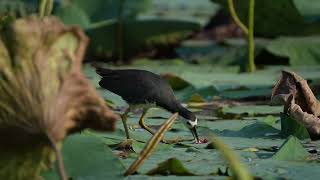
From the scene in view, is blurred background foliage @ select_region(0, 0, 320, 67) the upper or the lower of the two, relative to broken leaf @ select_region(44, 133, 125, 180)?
lower

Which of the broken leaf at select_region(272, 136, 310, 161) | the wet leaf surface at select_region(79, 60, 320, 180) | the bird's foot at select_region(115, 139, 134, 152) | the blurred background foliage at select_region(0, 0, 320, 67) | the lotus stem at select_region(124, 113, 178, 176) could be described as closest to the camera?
the lotus stem at select_region(124, 113, 178, 176)

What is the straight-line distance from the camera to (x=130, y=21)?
21.2ft

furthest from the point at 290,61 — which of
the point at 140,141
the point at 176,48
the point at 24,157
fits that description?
the point at 24,157

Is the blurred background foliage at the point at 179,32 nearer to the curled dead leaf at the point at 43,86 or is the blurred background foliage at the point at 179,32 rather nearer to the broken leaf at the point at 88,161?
the broken leaf at the point at 88,161

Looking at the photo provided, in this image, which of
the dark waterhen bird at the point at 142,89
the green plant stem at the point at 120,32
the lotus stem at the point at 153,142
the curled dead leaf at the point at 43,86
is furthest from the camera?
the green plant stem at the point at 120,32

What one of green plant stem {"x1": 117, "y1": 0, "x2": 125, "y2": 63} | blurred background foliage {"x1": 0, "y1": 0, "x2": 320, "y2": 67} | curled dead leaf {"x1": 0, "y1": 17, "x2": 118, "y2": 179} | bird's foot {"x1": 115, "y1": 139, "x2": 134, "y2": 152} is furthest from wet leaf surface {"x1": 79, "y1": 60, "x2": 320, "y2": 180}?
green plant stem {"x1": 117, "y1": 0, "x2": 125, "y2": 63}

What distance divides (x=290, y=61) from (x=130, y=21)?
124 centimetres

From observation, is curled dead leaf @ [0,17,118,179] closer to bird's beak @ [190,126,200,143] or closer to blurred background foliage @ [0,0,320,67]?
bird's beak @ [190,126,200,143]

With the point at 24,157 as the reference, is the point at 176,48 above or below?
below

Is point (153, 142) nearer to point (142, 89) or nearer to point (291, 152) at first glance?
point (291, 152)

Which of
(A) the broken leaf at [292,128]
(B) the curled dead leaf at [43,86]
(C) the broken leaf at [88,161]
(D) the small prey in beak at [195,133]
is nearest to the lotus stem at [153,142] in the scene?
(C) the broken leaf at [88,161]

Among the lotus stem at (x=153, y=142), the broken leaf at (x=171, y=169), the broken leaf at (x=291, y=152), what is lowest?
the broken leaf at (x=291, y=152)

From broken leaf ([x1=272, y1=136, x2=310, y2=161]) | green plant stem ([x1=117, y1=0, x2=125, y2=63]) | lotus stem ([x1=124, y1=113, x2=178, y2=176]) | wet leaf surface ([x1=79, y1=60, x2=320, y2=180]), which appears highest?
lotus stem ([x1=124, y1=113, x2=178, y2=176])

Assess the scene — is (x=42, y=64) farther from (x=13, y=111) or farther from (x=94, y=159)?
(x=94, y=159)
